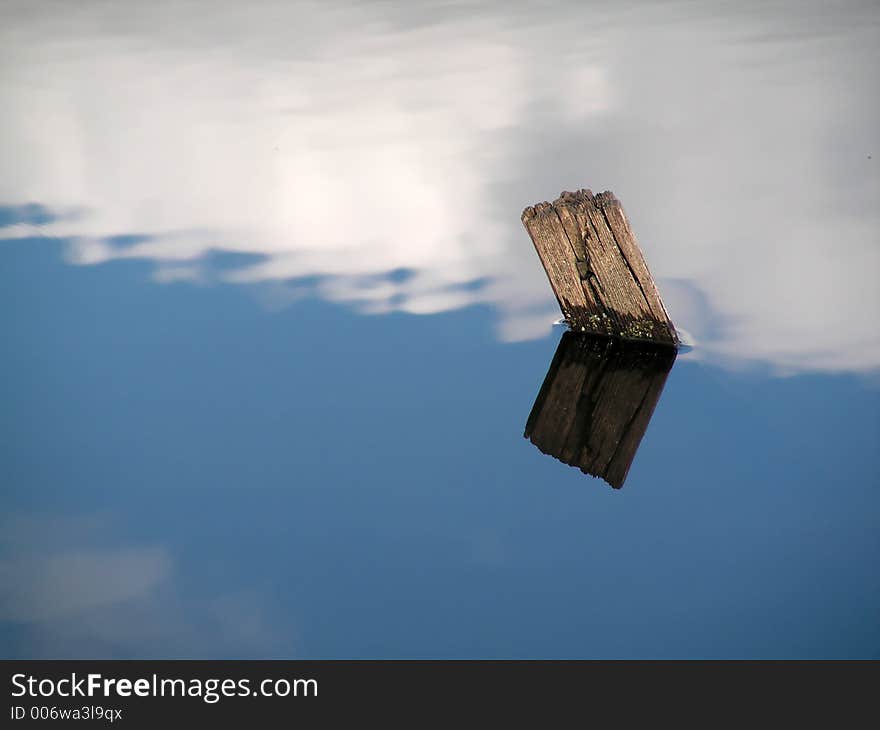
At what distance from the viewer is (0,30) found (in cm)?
1237

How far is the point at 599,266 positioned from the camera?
14.8 ft

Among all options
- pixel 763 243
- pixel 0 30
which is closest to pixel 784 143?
pixel 763 243

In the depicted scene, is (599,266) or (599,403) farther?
(599,266)

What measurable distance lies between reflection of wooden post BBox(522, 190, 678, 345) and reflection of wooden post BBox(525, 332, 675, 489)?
8cm

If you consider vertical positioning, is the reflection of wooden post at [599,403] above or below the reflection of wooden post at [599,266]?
below

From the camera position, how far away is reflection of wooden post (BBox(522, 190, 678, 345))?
444 cm

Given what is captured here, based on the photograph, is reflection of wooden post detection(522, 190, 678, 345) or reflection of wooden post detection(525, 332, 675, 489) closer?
reflection of wooden post detection(525, 332, 675, 489)

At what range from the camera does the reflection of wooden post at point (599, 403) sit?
13.0ft

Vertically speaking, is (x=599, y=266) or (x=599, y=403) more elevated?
(x=599, y=266)

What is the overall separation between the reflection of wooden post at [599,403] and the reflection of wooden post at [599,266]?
3.3 inches

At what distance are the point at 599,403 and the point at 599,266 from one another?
611 millimetres

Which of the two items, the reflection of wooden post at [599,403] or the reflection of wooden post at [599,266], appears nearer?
the reflection of wooden post at [599,403]

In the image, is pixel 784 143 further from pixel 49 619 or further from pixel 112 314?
pixel 49 619
